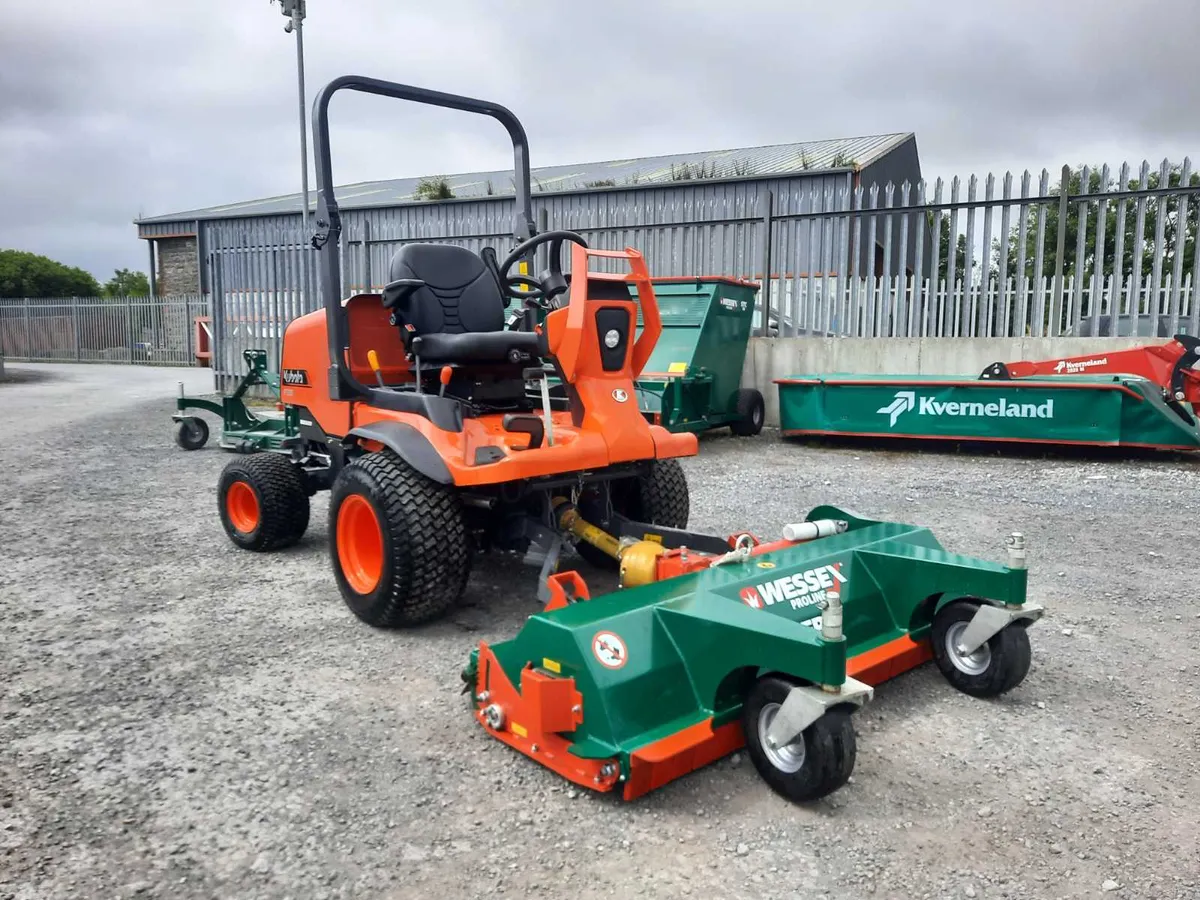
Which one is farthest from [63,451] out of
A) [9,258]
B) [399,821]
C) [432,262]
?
[9,258]

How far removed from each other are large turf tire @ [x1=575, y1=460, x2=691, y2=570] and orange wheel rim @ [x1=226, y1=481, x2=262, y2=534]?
6.41 feet

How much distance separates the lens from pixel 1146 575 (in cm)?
450

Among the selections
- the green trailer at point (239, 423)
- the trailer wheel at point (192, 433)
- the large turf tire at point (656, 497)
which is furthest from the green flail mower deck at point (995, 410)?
the trailer wheel at point (192, 433)

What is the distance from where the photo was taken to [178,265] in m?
29.7

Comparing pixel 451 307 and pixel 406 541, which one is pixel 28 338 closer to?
pixel 451 307

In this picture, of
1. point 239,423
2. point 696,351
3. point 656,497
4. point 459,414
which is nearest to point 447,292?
point 459,414

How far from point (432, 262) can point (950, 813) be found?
3114mm

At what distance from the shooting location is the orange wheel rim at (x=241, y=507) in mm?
5008

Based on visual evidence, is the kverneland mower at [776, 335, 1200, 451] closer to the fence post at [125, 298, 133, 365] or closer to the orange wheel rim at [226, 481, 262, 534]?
the orange wheel rim at [226, 481, 262, 534]

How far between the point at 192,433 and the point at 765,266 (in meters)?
6.13

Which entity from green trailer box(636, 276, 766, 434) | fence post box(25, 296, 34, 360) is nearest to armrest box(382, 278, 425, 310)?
green trailer box(636, 276, 766, 434)

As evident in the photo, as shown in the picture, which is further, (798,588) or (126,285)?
(126,285)

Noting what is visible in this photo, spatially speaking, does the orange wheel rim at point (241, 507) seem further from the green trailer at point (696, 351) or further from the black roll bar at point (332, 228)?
the green trailer at point (696, 351)

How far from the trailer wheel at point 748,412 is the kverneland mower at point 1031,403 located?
463 millimetres
